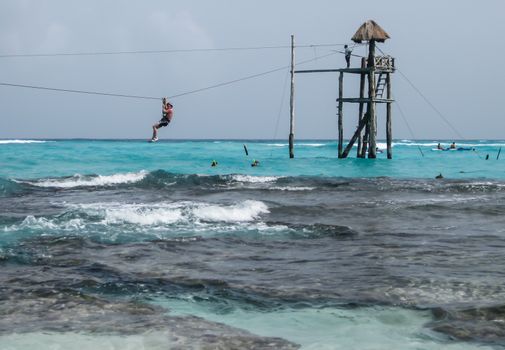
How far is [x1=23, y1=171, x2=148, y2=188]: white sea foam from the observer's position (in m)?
33.6

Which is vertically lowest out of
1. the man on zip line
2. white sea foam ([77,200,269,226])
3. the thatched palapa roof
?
white sea foam ([77,200,269,226])

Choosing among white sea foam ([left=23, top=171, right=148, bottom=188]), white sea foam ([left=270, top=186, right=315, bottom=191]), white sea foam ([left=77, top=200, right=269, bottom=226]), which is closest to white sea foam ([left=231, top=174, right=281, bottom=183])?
white sea foam ([left=270, top=186, right=315, bottom=191])

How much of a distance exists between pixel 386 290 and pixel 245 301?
2.12 meters

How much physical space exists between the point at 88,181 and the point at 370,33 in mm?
18528

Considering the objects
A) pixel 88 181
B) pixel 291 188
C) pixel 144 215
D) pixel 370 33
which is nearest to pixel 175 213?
pixel 144 215

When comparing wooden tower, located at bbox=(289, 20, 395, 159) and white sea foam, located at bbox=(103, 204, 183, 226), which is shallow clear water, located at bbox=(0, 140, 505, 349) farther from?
wooden tower, located at bbox=(289, 20, 395, 159)

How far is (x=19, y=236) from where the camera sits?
15.9 m

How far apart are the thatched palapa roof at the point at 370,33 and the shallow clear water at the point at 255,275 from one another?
2059 centimetres

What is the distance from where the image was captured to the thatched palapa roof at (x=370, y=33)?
42.5m

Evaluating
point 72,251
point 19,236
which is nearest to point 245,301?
point 72,251

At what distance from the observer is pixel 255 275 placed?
38.8 feet

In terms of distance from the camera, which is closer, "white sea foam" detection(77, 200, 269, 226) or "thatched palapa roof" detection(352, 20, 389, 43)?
"white sea foam" detection(77, 200, 269, 226)

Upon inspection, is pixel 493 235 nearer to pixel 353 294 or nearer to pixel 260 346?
pixel 353 294

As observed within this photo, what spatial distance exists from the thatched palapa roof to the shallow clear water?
67.5ft
